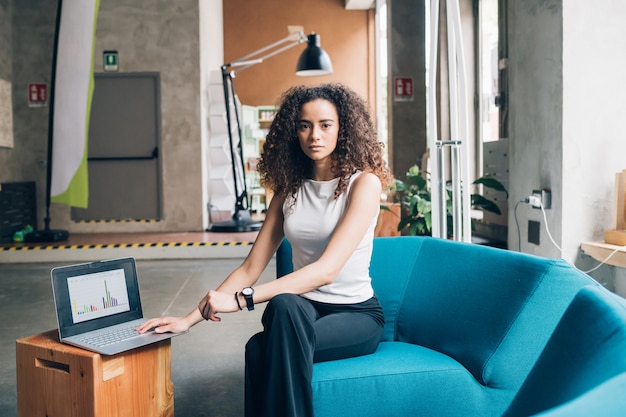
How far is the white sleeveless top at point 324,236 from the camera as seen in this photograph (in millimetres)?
2098

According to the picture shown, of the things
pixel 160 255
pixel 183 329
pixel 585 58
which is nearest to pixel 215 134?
pixel 160 255

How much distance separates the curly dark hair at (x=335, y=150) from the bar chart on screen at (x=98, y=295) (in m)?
0.66

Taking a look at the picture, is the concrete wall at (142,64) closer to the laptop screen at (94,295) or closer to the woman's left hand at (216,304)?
the laptop screen at (94,295)

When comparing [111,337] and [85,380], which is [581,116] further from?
[85,380]

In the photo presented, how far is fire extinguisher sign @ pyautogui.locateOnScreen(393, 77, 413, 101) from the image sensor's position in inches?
309

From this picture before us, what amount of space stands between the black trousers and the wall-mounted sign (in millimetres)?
7155

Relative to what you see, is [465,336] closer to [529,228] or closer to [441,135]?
[529,228]

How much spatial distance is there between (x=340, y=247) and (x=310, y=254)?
0.20 metres

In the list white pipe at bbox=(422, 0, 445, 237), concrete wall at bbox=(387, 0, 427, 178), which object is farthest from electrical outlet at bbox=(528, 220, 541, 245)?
concrete wall at bbox=(387, 0, 427, 178)

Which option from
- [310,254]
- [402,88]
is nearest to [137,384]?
[310,254]

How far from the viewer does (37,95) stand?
317 inches

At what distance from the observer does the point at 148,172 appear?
827 cm

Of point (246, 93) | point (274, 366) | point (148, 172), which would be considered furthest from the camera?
point (246, 93)

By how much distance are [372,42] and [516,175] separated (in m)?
8.64
